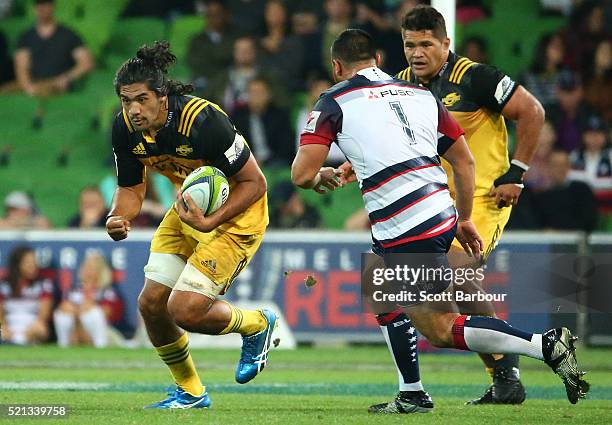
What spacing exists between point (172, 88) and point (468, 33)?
8853 mm

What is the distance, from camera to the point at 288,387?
9.12m

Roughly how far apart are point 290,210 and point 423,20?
256 inches

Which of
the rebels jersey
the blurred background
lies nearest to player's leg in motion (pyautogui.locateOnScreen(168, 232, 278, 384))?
the rebels jersey

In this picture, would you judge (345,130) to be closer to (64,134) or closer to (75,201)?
(75,201)

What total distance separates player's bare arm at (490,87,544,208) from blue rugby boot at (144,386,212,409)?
2101mm

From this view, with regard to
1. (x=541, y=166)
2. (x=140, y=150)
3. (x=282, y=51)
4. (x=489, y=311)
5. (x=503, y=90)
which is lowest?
(x=541, y=166)

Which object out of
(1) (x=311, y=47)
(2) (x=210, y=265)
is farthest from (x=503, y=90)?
(1) (x=311, y=47)

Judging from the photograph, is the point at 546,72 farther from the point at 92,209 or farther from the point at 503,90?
the point at 503,90

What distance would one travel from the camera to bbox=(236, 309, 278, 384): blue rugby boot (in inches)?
294

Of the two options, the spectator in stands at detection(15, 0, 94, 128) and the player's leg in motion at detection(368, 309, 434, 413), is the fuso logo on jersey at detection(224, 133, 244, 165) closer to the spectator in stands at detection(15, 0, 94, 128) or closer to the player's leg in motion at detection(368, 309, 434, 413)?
the player's leg in motion at detection(368, 309, 434, 413)

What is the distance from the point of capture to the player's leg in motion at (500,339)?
6.45 m

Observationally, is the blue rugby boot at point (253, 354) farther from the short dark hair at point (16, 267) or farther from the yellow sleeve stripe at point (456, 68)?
the short dark hair at point (16, 267)

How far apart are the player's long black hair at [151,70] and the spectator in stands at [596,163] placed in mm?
7395

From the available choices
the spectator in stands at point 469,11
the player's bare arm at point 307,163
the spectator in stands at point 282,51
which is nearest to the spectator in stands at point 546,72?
the spectator in stands at point 469,11
